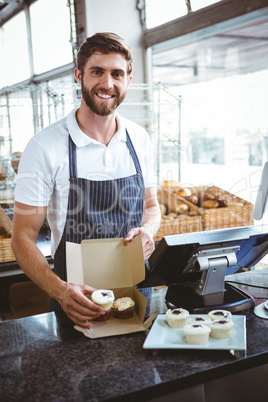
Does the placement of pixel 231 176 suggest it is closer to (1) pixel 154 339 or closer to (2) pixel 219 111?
(2) pixel 219 111

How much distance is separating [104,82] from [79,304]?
0.92m

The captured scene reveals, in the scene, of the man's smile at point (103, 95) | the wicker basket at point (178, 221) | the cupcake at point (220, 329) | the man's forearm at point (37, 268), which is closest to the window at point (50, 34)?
the wicker basket at point (178, 221)

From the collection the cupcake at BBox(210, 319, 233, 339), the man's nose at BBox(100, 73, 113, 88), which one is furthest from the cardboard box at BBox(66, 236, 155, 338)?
the man's nose at BBox(100, 73, 113, 88)

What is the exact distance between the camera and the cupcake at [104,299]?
1.42 meters

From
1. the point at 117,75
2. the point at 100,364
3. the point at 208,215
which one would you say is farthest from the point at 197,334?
the point at 208,215

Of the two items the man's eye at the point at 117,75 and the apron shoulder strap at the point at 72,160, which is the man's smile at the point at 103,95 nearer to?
the man's eye at the point at 117,75

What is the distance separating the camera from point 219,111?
3586 mm

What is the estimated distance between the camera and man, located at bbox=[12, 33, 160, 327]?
1.74m

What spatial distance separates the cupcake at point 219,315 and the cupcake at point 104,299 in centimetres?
32

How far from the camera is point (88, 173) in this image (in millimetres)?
1898

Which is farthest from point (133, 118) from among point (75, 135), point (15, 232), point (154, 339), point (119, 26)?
point (154, 339)

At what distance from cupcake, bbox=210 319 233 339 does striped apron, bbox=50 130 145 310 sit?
28.3 inches

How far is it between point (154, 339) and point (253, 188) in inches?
92.6

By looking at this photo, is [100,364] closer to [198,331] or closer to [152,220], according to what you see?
[198,331]
